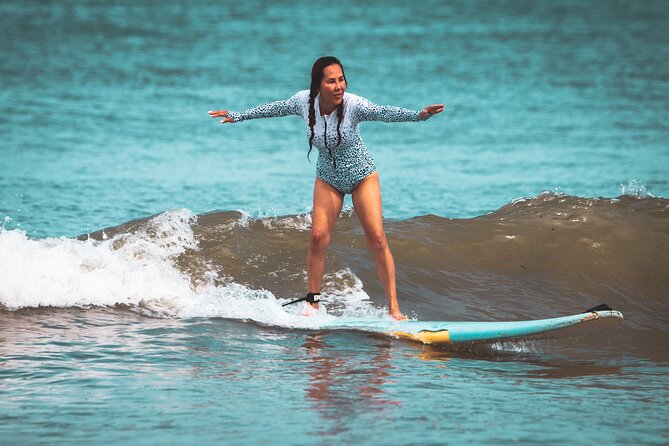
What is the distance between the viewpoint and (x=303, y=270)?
1038 centimetres

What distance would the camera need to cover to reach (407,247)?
11.2m

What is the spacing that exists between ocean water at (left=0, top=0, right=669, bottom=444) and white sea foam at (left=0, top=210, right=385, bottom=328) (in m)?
0.03

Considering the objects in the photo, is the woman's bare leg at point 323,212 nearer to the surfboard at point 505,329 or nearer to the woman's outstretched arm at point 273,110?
the woman's outstretched arm at point 273,110

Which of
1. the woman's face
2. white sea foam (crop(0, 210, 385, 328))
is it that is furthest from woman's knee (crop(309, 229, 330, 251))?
the woman's face

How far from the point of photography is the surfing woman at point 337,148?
7.80 m

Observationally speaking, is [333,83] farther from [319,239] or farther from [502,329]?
[502,329]

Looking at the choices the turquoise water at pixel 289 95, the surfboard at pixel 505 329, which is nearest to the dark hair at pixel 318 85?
the surfboard at pixel 505 329

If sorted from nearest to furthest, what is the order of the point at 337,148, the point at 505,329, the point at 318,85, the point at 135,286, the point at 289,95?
the point at 505,329, the point at 318,85, the point at 337,148, the point at 135,286, the point at 289,95

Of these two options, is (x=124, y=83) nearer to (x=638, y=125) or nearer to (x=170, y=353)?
(x=638, y=125)

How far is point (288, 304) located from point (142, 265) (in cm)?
181

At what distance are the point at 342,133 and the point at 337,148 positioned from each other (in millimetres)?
136

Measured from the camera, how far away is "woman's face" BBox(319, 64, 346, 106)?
7.75 meters

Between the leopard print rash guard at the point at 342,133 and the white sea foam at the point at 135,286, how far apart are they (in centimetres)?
120

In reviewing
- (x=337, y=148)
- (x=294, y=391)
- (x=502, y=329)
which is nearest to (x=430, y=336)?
(x=502, y=329)
